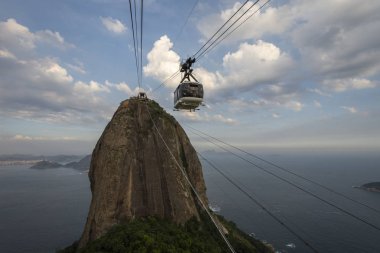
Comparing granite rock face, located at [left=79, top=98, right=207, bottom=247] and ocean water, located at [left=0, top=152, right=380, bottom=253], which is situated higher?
granite rock face, located at [left=79, top=98, right=207, bottom=247]

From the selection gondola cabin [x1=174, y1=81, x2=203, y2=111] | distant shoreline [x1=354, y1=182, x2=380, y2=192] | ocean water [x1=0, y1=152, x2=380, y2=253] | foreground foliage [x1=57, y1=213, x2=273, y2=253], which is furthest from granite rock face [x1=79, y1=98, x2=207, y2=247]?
distant shoreline [x1=354, y1=182, x2=380, y2=192]

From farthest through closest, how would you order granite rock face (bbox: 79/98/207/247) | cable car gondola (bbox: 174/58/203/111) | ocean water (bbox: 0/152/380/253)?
1. ocean water (bbox: 0/152/380/253)
2. granite rock face (bbox: 79/98/207/247)
3. cable car gondola (bbox: 174/58/203/111)

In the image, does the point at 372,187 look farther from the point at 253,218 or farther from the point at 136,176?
the point at 136,176

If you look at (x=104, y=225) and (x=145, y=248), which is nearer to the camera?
(x=145, y=248)

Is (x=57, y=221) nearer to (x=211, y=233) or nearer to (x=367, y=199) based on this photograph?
(x=211, y=233)

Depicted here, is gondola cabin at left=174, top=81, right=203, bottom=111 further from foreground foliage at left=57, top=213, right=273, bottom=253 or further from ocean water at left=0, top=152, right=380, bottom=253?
ocean water at left=0, top=152, right=380, bottom=253

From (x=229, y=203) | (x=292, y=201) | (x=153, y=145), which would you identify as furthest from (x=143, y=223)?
(x=292, y=201)

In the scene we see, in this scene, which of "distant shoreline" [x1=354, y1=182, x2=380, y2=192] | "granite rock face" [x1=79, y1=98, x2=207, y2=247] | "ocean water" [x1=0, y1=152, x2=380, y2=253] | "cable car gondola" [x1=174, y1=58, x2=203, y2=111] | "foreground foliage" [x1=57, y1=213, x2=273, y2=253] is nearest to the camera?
"foreground foliage" [x1=57, y1=213, x2=273, y2=253]

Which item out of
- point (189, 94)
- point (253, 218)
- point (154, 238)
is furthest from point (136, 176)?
point (253, 218)
